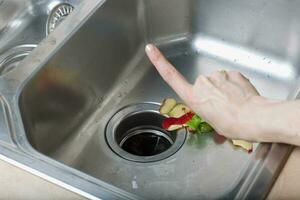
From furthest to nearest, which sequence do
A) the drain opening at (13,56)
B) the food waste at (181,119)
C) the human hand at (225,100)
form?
the drain opening at (13,56)
the food waste at (181,119)
the human hand at (225,100)

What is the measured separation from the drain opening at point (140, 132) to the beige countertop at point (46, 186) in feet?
0.87

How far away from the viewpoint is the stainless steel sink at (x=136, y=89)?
81cm

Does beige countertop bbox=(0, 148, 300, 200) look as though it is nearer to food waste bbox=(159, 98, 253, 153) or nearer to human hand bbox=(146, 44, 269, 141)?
human hand bbox=(146, 44, 269, 141)

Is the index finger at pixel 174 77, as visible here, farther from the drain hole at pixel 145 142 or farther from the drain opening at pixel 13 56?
the drain opening at pixel 13 56

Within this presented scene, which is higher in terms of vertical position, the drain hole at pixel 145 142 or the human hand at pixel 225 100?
the human hand at pixel 225 100

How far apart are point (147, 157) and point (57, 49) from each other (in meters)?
0.22

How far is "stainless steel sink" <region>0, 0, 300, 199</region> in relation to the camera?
2.65 feet

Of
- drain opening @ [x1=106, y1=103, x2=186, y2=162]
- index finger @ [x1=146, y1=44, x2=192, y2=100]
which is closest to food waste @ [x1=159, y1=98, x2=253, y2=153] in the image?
drain opening @ [x1=106, y1=103, x2=186, y2=162]

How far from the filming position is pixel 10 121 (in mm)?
767

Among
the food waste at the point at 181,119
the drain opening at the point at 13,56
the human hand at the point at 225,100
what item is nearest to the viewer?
the human hand at the point at 225,100

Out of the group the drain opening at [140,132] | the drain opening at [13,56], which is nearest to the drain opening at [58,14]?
the drain opening at [13,56]

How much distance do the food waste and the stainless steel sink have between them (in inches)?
0.5

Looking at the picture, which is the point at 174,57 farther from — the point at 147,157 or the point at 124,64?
the point at 147,157

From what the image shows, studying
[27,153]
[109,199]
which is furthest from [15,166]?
[109,199]
